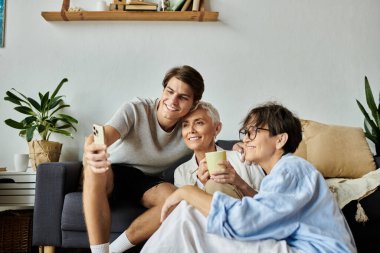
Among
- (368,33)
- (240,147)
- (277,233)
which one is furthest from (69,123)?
(368,33)

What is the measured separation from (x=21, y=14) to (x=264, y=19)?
1.95 metres

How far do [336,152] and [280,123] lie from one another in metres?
1.38

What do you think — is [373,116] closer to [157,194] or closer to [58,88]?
[157,194]

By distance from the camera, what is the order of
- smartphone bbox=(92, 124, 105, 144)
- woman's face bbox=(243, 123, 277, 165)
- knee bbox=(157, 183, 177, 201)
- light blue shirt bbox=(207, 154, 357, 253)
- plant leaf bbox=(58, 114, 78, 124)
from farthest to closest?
1. plant leaf bbox=(58, 114, 78, 124)
2. knee bbox=(157, 183, 177, 201)
3. smartphone bbox=(92, 124, 105, 144)
4. woman's face bbox=(243, 123, 277, 165)
5. light blue shirt bbox=(207, 154, 357, 253)

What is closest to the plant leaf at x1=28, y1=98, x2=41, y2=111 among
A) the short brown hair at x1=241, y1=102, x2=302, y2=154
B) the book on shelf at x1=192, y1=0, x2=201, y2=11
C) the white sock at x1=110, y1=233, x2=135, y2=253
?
the book on shelf at x1=192, y1=0, x2=201, y2=11

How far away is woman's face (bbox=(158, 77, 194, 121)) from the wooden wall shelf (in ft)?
3.91

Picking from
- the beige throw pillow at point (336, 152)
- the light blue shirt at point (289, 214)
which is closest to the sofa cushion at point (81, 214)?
the light blue shirt at point (289, 214)

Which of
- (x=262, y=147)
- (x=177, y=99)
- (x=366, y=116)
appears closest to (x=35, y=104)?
(x=177, y=99)

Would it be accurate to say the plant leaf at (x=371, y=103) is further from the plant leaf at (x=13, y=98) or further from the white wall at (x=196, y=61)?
the plant leaf at (x=13, y=98)

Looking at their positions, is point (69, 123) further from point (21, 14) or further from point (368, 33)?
point (368, 33)

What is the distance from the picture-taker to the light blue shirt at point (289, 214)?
1.05 meters

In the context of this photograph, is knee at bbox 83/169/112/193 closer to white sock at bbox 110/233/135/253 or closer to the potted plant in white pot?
white sock at bbox 110/233/135/253

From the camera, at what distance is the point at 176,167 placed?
7.60 feet

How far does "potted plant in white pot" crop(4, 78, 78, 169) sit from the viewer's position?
279cm
